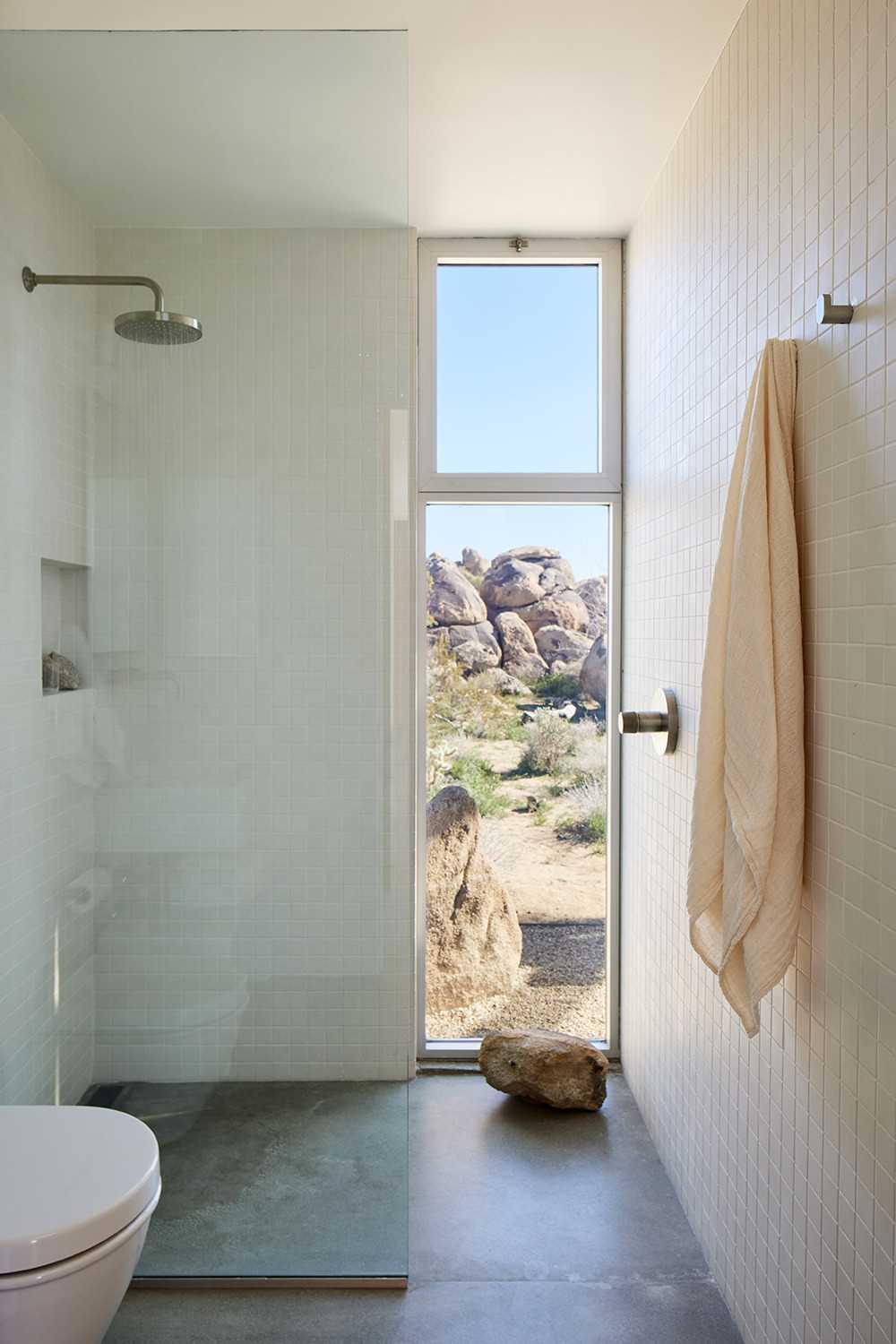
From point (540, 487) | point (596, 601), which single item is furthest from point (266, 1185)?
point (540, 487)

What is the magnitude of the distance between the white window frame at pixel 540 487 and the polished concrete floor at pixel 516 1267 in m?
0.49

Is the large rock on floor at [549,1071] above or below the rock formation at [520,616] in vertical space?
below

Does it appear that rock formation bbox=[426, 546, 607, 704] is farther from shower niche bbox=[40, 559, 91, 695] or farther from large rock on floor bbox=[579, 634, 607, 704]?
shower niche bbox=[40, 559, 91, 695]

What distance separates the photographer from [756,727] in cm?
157

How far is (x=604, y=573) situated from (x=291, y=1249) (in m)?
2.04

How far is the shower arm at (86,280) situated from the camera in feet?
6.15

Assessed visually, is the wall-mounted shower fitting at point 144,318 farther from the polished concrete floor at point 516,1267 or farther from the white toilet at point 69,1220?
the polished concrete floor at point 516,1267

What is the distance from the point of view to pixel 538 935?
313 cm

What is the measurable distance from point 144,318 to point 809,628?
1.34 m

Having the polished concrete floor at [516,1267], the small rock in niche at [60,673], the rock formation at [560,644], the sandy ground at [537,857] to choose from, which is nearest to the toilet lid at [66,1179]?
the polished concrete floor at [516,1267]

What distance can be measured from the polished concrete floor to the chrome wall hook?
5.94 ft

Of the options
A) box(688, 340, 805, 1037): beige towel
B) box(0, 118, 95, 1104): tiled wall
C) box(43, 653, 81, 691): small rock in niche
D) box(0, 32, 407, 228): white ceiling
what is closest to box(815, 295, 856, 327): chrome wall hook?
box(688, 340, 805, 1037): beige towel

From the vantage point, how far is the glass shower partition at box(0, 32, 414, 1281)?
74.7 inches

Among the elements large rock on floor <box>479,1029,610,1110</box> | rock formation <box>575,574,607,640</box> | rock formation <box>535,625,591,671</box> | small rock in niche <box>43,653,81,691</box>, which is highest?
rock formation <box>575,574,607,640</box>
